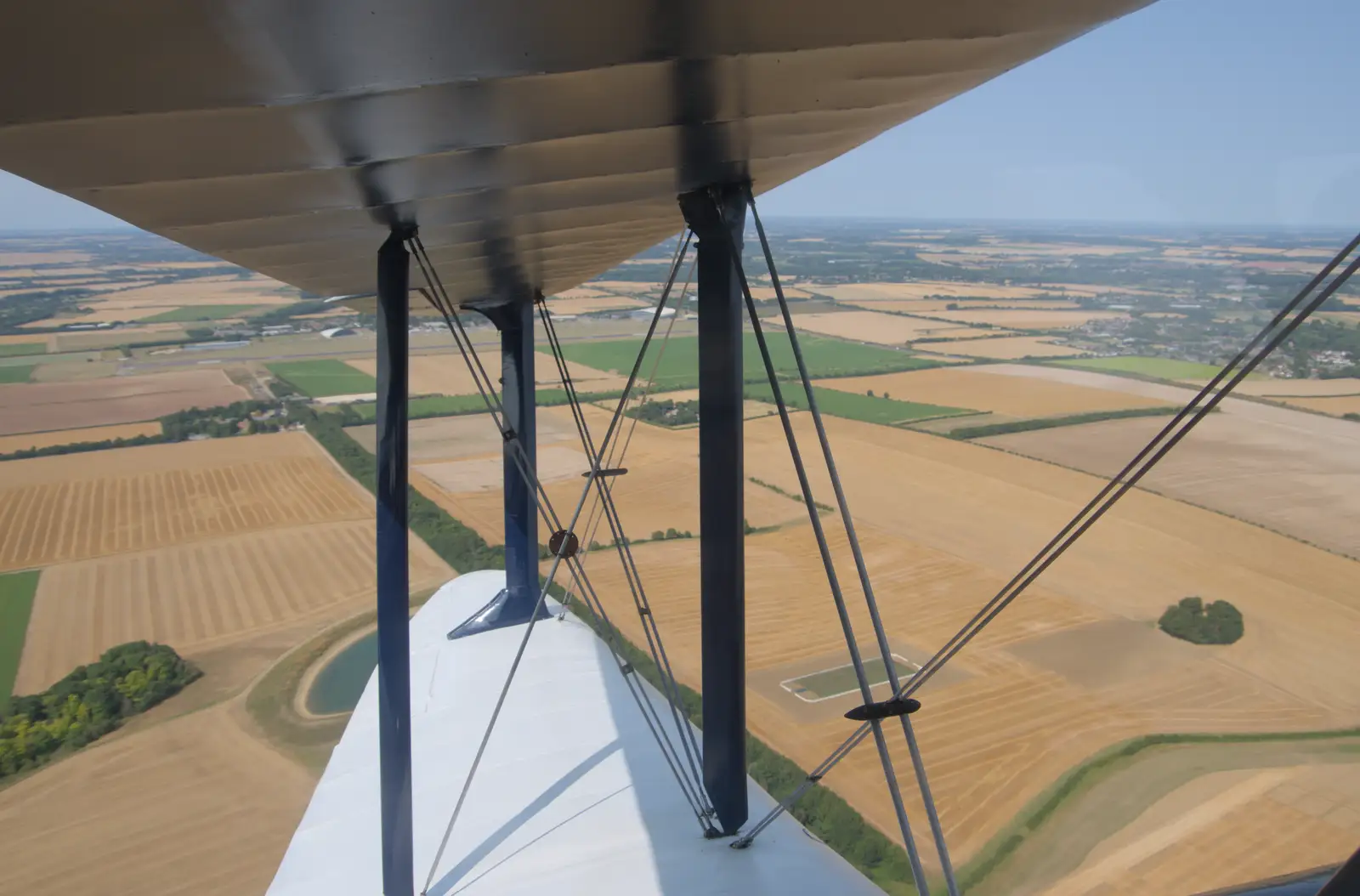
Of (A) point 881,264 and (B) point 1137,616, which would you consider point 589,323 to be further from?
(B) point 1137,616

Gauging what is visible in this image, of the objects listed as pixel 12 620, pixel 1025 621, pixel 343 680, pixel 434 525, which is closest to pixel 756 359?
pixel 434 525

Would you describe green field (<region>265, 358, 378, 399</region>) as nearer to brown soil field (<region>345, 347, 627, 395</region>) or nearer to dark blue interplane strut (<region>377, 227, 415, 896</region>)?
brown soil field (<region>345, 347, 627, 395</region>)

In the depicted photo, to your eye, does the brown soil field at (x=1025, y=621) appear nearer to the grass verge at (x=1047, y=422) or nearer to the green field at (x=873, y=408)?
the grass verge at (x=1047, y=422)

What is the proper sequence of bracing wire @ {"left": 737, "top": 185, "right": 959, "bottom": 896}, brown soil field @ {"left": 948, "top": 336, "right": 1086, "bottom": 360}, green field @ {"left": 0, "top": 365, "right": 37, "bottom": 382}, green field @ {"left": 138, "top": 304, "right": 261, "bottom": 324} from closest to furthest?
bracing wire @ {"left": 737, "top": 185, "right": 959, "bottom": 896}, brown soil field @ {"left": 948, "top": 336, "right": 1086, "bottom": 360}, green field @ {"left": 0, "top": 365, "right": 37, "bottom": 382}, green field @ {"left": 138, "top": 304, "right": 261, "bottom": 324}

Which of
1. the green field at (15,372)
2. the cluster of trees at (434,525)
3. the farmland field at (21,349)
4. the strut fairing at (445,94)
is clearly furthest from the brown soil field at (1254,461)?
the farmland field at (21,349)

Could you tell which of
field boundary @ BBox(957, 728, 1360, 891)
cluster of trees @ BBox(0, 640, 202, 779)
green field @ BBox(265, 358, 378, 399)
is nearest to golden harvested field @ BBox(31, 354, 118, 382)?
green field @ BBox(265, 358, 378, 399)

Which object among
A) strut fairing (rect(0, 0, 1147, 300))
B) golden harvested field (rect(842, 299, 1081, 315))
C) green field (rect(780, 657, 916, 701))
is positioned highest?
strut fairing (rect(0, 0, 1147, 300))

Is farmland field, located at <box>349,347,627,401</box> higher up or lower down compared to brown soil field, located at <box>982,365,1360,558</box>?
higher up

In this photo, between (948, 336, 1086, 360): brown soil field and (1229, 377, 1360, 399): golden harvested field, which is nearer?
(1229, 377, 1360, 399): golden harvested field
